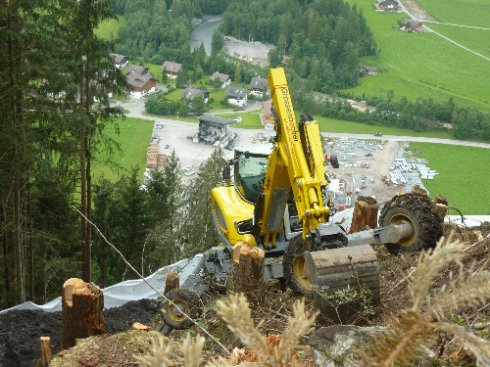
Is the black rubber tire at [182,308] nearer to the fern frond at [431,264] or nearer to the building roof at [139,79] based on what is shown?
the fern frond at [431,264]

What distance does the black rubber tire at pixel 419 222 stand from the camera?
7.70 m

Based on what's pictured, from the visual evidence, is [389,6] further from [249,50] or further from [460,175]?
[460,175]

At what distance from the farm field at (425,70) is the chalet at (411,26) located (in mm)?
911

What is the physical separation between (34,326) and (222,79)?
57.5 m

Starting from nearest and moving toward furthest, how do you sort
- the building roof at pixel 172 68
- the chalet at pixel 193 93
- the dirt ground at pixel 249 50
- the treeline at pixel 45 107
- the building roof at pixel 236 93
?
the treeline at pixel 45 107 → the chalet at pixel 193 93 → the building roof at pixel 236 93 → the building roof at pixel 172 68 → the dirt ground at pixel 249 50

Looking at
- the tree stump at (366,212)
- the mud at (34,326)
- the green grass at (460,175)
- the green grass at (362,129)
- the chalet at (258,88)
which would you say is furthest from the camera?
the chalet at (258,88)

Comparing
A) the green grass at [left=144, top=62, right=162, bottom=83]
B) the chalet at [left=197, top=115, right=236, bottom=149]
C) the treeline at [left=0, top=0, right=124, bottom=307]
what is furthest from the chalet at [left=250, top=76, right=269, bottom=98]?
the treeline at [left=0, top=0, right=124, bottom=307]

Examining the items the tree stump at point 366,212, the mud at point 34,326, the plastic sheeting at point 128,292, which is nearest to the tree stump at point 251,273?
the mud at point 34,326

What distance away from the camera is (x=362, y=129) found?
56688 millimetres

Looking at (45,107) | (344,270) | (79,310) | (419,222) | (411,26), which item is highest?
(344,270)

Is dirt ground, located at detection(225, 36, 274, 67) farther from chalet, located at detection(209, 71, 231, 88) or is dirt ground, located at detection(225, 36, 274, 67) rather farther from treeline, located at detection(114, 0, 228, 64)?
chalet, located at detection(209, 71, 231, 88)

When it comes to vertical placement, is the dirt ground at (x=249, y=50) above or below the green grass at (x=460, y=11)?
below

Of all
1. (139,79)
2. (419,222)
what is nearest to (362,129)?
(139,79)

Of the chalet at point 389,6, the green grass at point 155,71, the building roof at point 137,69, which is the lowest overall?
the green grass at point 155,71
